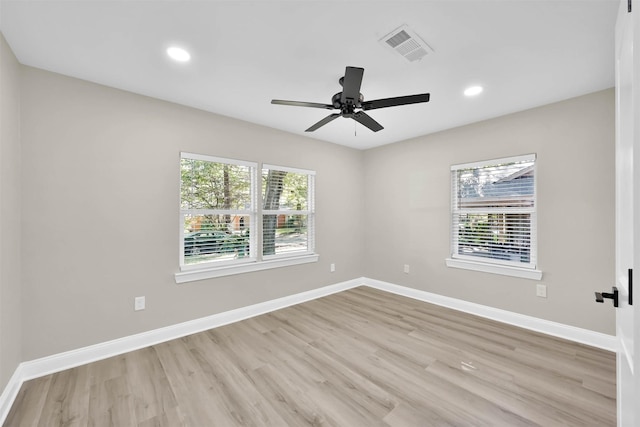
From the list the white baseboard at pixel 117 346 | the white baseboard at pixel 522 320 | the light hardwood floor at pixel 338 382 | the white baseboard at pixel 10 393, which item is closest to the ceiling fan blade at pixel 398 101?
the light hardwood floor at pixel 338 382

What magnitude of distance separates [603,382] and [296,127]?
13.0ft

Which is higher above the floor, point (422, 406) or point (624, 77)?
point (624, 77)

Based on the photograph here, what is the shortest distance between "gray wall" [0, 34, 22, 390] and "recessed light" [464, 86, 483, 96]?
12.2 feet

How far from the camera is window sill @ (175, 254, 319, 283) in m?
2.99

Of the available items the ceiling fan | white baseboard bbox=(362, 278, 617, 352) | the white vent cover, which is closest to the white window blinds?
white baseboard bbox=(362, 278, 617, 352)

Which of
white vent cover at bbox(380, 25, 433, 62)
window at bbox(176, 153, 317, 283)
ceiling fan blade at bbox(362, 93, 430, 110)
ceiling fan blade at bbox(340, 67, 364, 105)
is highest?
white vent cover at bbox(380, 25, 433, 62)

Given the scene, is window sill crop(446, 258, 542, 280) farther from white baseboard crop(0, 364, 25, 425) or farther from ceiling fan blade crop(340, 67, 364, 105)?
white baseboard crop(0, 364, 25, 425)

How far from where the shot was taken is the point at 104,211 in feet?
8.31

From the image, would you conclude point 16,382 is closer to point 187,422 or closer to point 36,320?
point 36,320

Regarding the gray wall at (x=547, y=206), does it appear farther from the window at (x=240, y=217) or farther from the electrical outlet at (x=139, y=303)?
the electrical outlet at (x=139, y=303)

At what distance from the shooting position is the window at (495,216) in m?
3.16

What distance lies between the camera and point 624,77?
105cm

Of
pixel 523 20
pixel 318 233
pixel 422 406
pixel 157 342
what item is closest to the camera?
pixel 523 20

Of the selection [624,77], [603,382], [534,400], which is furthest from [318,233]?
[624,77]
